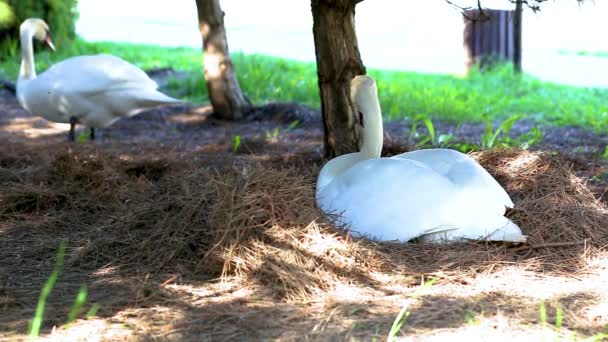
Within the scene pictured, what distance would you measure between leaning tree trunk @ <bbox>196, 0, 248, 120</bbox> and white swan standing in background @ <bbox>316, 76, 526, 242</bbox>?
418 cm

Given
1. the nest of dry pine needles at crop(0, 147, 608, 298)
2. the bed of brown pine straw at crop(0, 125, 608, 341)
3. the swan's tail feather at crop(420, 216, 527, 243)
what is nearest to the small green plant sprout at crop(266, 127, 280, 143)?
the nest of dry pine needles at crop(0, 147, 608, 298)

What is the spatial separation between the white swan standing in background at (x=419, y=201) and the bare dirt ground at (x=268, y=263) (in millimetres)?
94

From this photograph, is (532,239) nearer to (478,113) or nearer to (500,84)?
(478,113)

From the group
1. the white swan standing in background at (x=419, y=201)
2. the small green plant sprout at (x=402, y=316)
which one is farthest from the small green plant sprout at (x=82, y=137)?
the small green plant sprout at (x=402, y=316)

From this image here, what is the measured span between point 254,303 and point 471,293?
3.03 feet

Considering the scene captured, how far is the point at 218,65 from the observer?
8023mm

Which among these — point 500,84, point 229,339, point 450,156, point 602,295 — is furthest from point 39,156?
point 500,84

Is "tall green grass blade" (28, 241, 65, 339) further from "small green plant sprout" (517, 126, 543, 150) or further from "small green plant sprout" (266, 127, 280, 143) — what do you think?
"small green plant sprout" (517, 126, 543, 150)

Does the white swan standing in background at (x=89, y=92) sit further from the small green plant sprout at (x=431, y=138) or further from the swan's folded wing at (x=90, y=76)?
the small green plant sprout at (x=431, y=138)

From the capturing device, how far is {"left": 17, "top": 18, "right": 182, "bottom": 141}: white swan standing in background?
269 inches

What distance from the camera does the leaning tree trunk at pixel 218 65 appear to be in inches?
309

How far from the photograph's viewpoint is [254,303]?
3.06m

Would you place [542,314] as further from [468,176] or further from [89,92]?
[89,92]

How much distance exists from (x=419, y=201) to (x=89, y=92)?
4068 mm
